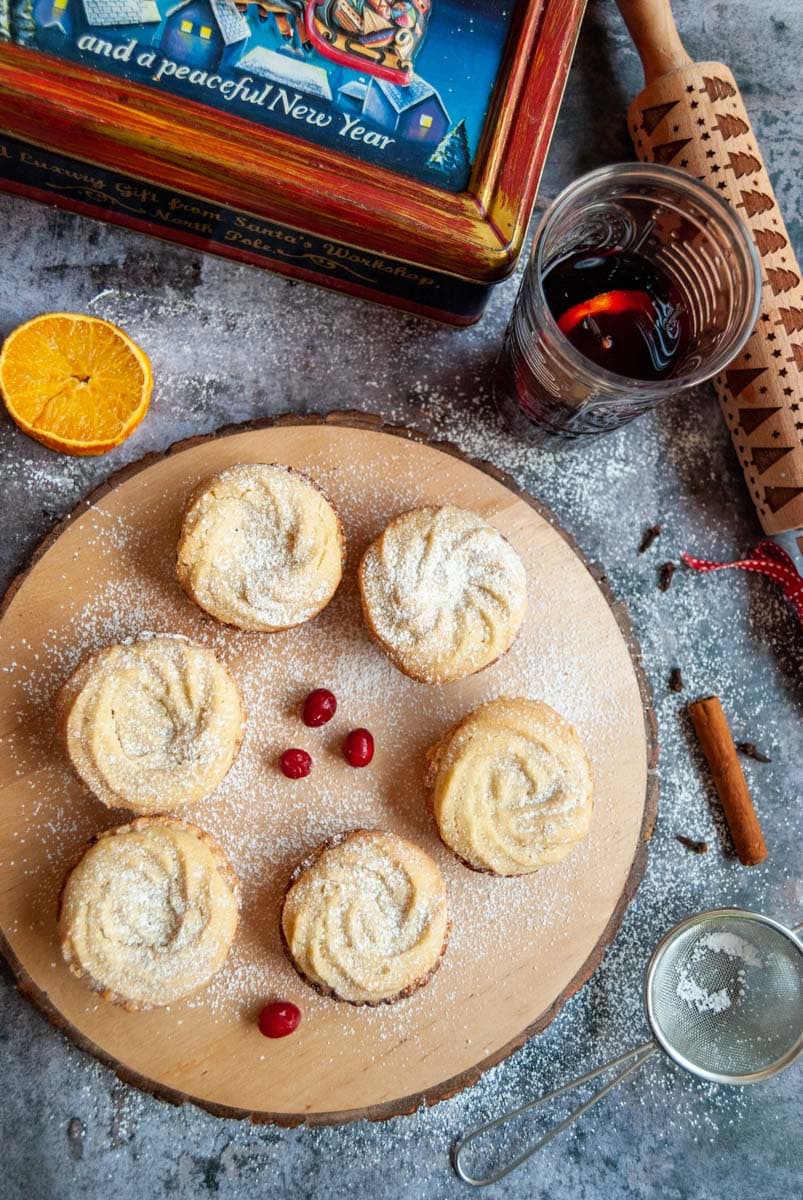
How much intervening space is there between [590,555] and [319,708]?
912 mm

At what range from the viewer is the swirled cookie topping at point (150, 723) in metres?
2.32

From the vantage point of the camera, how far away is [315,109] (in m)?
2.26

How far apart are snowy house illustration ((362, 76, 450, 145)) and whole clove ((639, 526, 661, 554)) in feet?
3.91

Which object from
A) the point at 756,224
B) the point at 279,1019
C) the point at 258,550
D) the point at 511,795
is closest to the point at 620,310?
the point at 756,224

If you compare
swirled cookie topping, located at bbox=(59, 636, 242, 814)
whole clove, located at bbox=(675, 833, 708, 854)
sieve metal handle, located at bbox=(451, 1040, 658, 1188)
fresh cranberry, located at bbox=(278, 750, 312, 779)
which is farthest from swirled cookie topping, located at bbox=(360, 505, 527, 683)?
sieve metal handle, located at bbox=(451, 1040, 658, 1188)

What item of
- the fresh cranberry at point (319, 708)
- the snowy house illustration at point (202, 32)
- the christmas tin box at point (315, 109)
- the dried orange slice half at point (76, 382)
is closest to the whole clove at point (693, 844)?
the fresh cranberry at point (319, 708)

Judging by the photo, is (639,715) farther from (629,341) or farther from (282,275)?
(282,275)

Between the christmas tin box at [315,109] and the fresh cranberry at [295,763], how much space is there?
125 centimetres

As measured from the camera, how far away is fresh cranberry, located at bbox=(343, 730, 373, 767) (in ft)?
8.11

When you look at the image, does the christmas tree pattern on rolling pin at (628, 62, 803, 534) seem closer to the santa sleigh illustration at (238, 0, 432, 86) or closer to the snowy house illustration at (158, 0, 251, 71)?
the santa sleigh illustration at (238, 0, 432, 86)

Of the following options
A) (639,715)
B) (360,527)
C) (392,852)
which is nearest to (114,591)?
(360,527)

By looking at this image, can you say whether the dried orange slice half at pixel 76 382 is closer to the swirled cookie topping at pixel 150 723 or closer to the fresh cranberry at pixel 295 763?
the swirled cookie topping at pixel 150 723

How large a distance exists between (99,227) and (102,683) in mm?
1281

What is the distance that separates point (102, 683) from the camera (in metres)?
2.33
